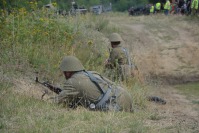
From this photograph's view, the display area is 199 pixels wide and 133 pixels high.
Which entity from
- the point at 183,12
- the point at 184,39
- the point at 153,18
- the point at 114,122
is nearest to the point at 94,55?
the point at 114,122

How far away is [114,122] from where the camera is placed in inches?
238

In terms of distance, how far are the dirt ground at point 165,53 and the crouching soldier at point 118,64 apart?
0.82m

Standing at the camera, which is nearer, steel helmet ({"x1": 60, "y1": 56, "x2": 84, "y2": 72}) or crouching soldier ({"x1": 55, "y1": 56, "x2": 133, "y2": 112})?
crouching soldier ({"x1": 55, "y1": 56, "x2": 133, "y2": 112})

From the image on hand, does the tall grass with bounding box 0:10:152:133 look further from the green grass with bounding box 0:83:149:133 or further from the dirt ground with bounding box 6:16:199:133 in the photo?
the dirt ground with bounding box 6:16:199:133

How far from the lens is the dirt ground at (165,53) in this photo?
41.4ft

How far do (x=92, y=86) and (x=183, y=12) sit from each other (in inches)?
794

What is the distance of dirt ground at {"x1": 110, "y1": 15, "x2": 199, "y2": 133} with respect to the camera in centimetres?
1263

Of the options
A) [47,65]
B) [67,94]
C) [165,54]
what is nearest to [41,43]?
[47,65]

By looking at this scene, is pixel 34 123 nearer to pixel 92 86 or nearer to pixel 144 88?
pixel 92 86

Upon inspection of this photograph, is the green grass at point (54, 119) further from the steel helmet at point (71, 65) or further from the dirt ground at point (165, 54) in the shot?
the dirt ground at point (165, 54)

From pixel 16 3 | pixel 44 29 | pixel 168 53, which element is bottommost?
pixel 168 53

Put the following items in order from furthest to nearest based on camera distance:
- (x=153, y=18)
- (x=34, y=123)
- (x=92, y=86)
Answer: (x=153, y=18) < (x=92, y=86) < (x=34, y=123)

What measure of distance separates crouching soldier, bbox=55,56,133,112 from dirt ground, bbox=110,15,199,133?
2.71m

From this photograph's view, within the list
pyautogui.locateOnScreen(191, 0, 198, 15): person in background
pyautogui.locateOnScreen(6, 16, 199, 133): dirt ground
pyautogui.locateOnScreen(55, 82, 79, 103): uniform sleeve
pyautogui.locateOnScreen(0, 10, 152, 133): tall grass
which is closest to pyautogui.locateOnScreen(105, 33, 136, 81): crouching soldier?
pyautogui.locateOnScreen(0, 10, 152, 133): tall grass
